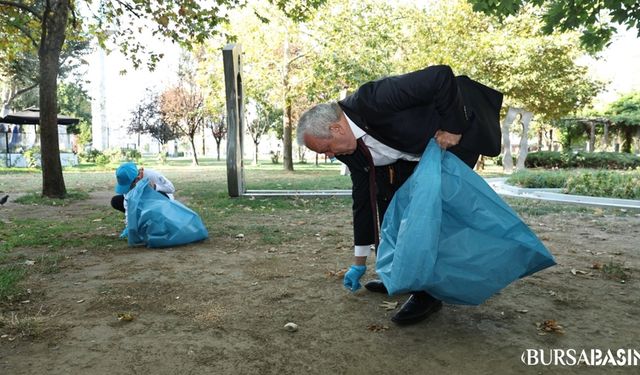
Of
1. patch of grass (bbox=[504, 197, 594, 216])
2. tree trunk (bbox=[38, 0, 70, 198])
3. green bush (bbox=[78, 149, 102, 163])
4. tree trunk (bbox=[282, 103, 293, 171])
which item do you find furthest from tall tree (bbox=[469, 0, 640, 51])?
green bush (bbox=[78, 149, 102, 163])

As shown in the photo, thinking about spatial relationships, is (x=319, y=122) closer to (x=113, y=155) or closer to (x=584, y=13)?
(x=584, y=13)

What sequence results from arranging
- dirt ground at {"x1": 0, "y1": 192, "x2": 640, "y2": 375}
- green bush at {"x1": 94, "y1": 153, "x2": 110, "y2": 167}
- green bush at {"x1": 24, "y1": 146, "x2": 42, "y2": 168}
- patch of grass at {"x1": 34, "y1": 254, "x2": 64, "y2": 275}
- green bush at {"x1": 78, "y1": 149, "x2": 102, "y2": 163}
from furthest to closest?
green bush at {"x1": 78, "y1": 149, "x2": 102, "y2": 163} < green bush at {"x1": 94, "y1": 153, "x2": 110, "y2": 167} < green bush at {"x1": 24, "y1": 146, "x2": 42, "y2": 168} < patch of grass at {"x1": 34, "y1": 254, "x2": 64, "y2": 275} < dirt ground at {"x1": 0, "y1": 192, "x2": 640, "y2": 375}

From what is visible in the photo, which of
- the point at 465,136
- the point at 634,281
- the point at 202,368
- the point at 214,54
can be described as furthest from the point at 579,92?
the point at 202,368

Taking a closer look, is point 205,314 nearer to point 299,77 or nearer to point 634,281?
point 634,281

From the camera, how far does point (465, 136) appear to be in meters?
2.74

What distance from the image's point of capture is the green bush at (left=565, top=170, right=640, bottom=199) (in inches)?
364

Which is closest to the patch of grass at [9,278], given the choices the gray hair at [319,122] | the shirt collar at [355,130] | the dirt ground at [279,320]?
the dirt ground at [279,320]

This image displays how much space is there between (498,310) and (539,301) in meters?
0.40

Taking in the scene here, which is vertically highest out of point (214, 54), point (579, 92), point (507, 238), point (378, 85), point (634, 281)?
point (214, 54)

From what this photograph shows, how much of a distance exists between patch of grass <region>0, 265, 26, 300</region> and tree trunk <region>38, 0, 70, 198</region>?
20.9 feet

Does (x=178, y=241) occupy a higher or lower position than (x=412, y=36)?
lower

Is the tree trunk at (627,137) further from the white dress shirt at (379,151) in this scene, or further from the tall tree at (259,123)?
the white dress shirt at (379,151)

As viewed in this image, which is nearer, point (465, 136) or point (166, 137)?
point (465, 136)

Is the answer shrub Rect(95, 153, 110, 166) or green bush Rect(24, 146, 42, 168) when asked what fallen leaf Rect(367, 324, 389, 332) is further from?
shrub Rect(95, 153, 110, 166)
